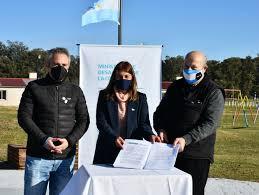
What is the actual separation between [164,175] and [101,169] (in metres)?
0.48

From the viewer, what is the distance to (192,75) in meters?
3.92

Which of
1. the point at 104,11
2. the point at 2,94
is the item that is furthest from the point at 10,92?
the point at 104,11

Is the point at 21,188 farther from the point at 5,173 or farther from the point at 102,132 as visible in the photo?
the point at 102,132

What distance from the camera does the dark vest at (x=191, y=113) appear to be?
3.99 metres

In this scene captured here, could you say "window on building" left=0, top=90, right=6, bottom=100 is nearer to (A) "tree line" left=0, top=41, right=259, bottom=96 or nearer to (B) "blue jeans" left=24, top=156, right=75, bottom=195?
(A) "tree line" left=0, top=41, right=259, bottom=96

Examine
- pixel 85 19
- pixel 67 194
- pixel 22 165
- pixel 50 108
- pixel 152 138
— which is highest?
pixel 85 19

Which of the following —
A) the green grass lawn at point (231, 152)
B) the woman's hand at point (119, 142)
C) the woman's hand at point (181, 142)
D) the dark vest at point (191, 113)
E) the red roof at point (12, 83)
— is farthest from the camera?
the red roof at point (12, 83)

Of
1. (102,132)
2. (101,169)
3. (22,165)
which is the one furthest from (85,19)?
(101,169)

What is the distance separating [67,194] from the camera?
3.62 m

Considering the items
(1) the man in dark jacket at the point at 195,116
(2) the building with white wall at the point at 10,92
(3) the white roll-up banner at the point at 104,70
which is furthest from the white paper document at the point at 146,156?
(2) the building with white wall at the point at 10,92

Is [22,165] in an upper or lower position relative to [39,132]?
lower

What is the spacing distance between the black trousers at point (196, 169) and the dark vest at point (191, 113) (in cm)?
4

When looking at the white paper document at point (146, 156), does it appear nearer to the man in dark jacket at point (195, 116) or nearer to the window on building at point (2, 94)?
the man in dark jacket at point (195, 116)

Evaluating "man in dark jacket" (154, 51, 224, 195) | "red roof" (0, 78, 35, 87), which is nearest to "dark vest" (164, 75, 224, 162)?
"man in dark jacket" (154, 51, 224, 195)
